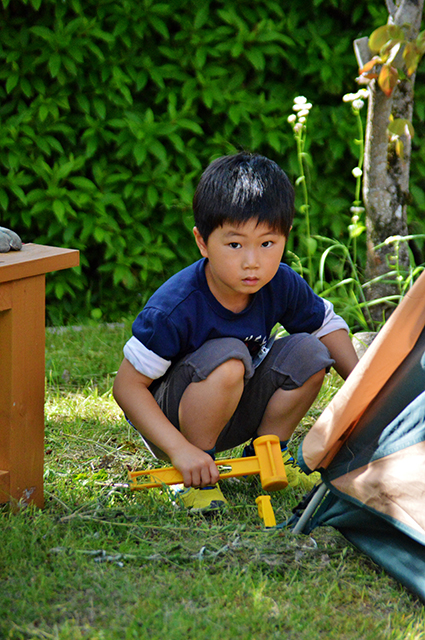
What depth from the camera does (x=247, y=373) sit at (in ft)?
6.12

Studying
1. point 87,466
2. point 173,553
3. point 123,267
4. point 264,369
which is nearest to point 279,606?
point 173,553

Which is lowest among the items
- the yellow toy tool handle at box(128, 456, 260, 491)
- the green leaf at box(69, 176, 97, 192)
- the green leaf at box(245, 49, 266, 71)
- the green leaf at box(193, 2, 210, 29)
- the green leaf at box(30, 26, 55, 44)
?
the yellow toy tool handle at box(128, 456, 260, 491)

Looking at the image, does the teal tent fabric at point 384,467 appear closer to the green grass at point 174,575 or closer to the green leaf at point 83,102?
the green grass at point 174,575

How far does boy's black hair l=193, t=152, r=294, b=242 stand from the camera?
5.67 feet

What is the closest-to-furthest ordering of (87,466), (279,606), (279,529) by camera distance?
(279,606), (279,529), (87,466)

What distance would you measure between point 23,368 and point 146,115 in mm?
1999

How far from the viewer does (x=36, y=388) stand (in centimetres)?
178

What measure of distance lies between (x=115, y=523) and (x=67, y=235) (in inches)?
78.0

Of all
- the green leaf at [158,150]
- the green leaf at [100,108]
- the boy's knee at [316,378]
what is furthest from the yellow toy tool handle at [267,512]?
the green leaf at [100,108]

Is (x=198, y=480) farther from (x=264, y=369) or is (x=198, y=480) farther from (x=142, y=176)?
(x=142, y=176)

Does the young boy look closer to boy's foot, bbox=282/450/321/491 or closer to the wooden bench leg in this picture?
boy's foot, bbox=282/450/321/491

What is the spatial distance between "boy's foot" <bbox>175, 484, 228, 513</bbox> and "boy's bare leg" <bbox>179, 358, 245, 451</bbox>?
0.11 metres

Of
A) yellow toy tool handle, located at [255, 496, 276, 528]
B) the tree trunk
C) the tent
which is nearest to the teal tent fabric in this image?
the tent

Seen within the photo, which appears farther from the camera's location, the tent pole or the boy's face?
the boy's face
